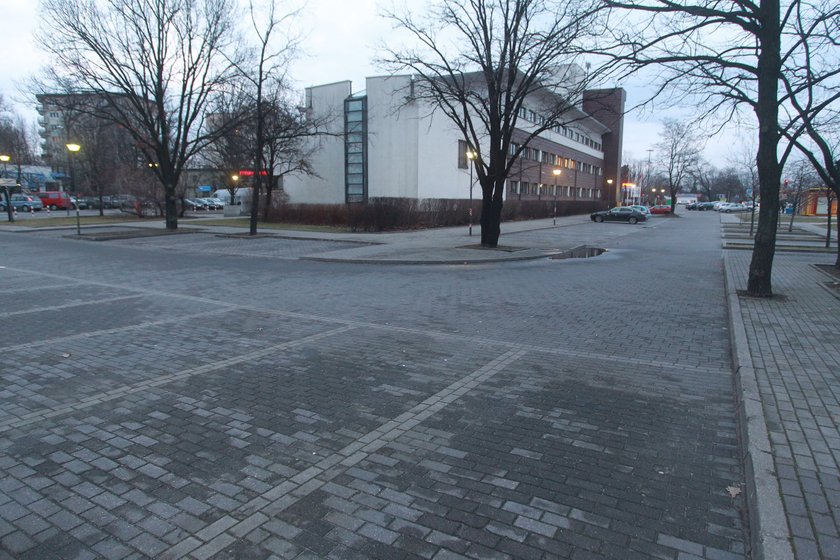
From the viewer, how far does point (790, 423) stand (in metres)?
4.50

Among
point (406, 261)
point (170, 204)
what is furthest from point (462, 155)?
point (406, 261)

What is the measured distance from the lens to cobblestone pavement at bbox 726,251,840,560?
3.11 metres

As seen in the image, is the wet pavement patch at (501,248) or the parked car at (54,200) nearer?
the wet pavement patch at (501,248)

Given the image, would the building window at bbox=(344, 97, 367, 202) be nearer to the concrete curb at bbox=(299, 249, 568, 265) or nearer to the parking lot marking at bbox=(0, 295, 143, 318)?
the concrete curb at bbox=(299, 249, 568, 265)

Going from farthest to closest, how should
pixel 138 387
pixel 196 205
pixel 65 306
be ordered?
pixel 196 205
pixel 65 306
pixel 138 387

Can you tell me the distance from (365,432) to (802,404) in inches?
157

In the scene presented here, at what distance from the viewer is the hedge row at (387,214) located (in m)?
31.1

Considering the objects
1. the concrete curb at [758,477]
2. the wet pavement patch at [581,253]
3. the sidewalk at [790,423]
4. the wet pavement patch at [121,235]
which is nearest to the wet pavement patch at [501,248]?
the wet pavement patch at [581,253]

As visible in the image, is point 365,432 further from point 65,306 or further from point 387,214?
point 387,214

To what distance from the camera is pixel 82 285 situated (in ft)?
40.5

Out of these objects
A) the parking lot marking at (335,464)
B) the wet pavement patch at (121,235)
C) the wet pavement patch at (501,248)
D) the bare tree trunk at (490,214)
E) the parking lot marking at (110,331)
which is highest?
the bare tree trunk at (490,214)

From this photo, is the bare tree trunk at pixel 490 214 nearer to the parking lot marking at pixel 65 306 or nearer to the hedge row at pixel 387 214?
the hedge row at pixel 387 214

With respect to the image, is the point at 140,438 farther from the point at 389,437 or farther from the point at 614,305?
the point at 614,305

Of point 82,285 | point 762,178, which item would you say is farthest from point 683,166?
point 82,285
